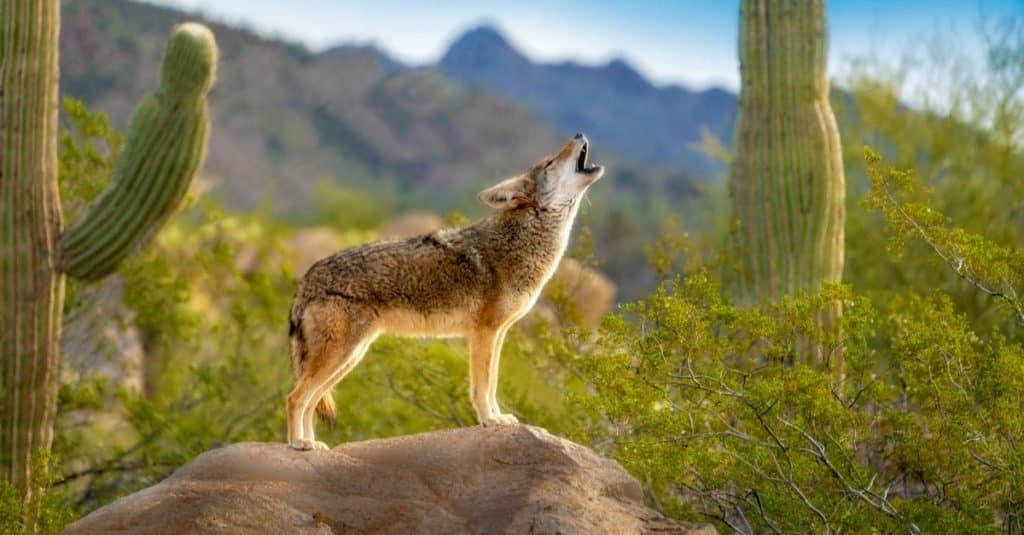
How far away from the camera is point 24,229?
32.0 feet

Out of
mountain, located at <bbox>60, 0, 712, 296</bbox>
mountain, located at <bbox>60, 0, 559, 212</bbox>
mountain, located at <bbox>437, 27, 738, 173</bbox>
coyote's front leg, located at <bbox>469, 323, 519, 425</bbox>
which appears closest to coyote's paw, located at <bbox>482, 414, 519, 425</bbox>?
coyote's front leg, located at <bbox>469, 323, 519, 425</bbox>

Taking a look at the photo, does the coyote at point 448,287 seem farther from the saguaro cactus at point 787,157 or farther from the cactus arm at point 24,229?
the cactus arm at point 24,229

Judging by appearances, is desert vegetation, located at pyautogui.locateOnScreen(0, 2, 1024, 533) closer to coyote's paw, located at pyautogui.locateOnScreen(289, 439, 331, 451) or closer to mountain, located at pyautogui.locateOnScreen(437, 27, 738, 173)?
coyote's paw, located at pyautogui.locateOnScreen(289, 439, 331, 451)

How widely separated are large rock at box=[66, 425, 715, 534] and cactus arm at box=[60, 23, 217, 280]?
3804 mm

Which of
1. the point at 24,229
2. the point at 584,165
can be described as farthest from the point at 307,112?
the point at 584,165

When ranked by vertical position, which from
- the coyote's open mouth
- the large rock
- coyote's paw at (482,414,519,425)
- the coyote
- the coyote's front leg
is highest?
the coyote's open mouth

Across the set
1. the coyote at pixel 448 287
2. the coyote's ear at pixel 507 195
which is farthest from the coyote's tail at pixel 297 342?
the coyote's ear at pixel 507 195

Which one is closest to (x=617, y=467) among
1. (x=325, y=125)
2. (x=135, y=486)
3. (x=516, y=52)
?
(x=135, y=486)

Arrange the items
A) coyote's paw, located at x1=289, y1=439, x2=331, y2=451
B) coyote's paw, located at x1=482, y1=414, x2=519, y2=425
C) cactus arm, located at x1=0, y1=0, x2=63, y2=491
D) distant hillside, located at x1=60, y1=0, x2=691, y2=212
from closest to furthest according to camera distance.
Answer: coyote's paw, located at x1=289, y1=439, x2=331, y2=451 < coyote's paw, located at x1=482, y1=414, x2=519, y2=425 < cactus arm, located at x1=0, y1=0, x2=63, y2=491 < distant hillside, located at x1=60, y1=0, x2=691, y2=212

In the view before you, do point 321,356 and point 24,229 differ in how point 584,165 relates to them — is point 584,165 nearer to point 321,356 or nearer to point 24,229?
point 321,356

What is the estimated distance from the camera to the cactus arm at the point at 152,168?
33.1 ft

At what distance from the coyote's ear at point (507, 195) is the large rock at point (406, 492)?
1.25 metres

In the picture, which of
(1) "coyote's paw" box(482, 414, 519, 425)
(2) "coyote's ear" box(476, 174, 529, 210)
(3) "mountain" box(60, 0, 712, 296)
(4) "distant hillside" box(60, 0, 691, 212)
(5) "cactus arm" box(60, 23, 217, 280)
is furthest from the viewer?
(4) "distant hillside" box(60, 0, 691, 212)

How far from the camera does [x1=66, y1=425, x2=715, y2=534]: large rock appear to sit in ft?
20.3
